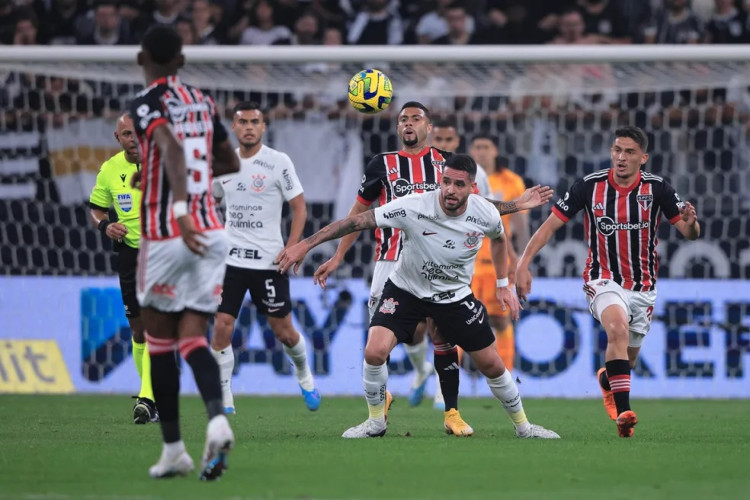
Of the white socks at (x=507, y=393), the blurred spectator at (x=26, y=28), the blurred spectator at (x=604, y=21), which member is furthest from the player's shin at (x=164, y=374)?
the blurred spectator at (x=26, y=28)

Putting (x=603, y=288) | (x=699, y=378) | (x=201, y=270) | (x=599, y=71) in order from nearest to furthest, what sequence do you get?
(x=201, y=270)
(x=603, y=288)
(x=699, y=378)
(x=599, y=71)

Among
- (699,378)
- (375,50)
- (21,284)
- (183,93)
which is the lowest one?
(699,378)

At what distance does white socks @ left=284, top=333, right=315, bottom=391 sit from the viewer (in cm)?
1030

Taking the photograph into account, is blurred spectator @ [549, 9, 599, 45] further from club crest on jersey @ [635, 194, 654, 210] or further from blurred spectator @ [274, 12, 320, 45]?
club crest on jersey @ [635, 194, 654, 210]

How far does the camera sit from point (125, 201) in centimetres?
995

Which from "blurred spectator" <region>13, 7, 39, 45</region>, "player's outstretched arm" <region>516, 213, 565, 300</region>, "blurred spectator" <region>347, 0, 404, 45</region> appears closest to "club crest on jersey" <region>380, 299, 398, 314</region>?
"player's outstretched arm" <region>516, 213, 565, 300</region>

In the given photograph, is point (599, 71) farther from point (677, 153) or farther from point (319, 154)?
point (319, 154)

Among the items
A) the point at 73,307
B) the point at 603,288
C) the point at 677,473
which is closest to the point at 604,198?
the point at 603,288

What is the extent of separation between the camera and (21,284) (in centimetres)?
1327

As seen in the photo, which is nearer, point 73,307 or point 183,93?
point 183,93

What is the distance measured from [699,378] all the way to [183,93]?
319 inches

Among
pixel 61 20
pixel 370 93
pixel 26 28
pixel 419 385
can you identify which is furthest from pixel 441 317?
pixel 61 20

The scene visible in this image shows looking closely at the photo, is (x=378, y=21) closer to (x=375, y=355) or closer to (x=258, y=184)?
(x=258, y=184)

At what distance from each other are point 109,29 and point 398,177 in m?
8.10
